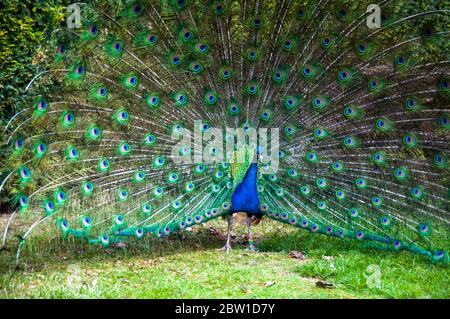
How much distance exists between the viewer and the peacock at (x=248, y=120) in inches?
193

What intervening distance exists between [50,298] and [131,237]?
4.10 ft

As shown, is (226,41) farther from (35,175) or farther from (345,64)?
(35,175)

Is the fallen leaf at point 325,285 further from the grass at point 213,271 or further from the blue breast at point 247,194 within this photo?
the blue breast at point 247,194

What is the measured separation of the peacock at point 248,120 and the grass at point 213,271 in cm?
27

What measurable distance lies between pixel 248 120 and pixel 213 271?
1659 millimetres

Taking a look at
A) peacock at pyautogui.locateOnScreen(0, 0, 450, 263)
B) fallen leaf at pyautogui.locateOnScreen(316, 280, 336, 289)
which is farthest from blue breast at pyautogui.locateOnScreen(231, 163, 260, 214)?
fallen leaf at pyautogui.locateOnScreen(316, 280, 336, 289)

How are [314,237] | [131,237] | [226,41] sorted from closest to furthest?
[131,237] → [226,41] → [314,237]

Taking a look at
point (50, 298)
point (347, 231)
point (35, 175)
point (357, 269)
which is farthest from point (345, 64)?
point (50, 298)

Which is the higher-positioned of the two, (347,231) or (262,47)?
(262,47)

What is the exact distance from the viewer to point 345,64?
5.25 metres

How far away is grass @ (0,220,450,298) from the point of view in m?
4.09

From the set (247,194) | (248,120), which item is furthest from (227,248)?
(248,120)

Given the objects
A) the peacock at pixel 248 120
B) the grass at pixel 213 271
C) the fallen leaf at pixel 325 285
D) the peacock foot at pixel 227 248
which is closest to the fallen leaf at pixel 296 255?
the grass at pixel 213 271

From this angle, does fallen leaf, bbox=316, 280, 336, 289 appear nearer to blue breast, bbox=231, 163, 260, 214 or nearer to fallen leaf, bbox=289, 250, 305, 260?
fallen leaf, bbox=289, 250, 305, 260
